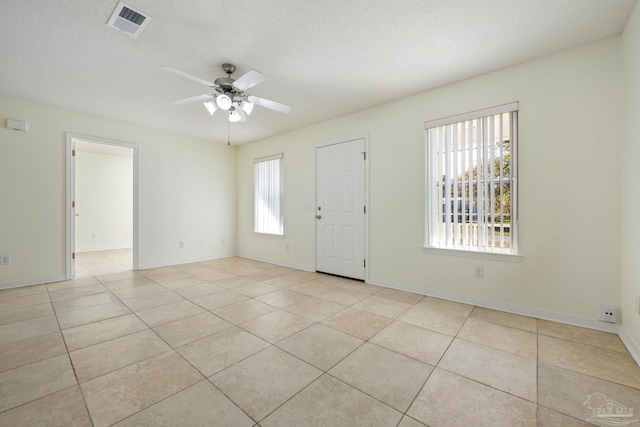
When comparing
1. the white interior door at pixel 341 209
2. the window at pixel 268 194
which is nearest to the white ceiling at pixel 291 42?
the white interior door at pixel 341 209

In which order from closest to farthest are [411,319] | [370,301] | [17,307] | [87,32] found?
[87,32]
[411,319]
[17,307]
[370,301]

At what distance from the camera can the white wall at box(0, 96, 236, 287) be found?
3.65m

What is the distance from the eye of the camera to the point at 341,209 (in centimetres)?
431

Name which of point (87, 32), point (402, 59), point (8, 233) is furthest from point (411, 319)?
point (8, 233)

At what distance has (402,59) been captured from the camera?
2.65 meters

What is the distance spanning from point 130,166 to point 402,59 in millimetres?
7953

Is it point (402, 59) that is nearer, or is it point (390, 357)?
point (390, 357)

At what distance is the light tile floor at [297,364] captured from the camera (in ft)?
4.66

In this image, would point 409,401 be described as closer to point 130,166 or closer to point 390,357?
point 390,357

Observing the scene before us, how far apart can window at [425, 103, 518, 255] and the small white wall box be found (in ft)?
17.9

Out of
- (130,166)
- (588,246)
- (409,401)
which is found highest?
(130,166)

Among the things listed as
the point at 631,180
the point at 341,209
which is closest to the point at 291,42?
the point at 341,209

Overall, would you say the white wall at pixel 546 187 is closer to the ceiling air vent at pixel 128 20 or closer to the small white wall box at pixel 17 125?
the ceiling air vent at pixel 128 20

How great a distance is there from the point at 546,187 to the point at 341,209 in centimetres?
254
